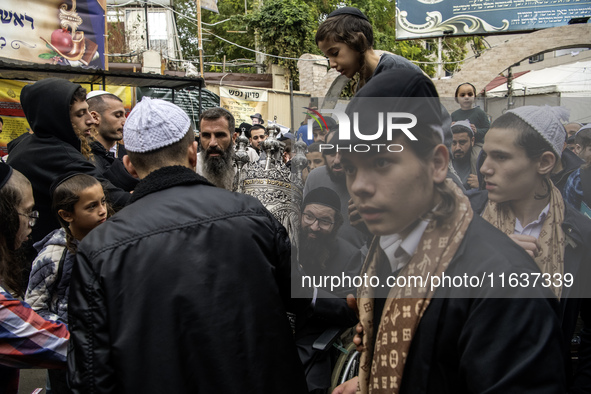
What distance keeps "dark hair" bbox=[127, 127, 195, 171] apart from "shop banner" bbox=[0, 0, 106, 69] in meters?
6.40

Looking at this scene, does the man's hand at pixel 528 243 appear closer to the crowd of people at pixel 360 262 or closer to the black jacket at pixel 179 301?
the crowd of people at pixel 360 262

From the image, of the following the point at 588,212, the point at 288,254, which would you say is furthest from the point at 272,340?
the point at 588,212

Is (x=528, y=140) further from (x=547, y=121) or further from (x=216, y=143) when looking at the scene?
(x=216, y=143)

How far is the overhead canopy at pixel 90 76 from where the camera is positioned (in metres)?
5.80

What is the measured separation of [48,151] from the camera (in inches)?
113

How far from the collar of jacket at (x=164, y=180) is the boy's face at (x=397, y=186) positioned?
657 mm

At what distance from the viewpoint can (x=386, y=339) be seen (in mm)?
1223

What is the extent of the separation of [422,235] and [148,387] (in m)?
0.93

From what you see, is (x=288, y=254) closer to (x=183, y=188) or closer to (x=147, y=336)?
(x=183, y=188)

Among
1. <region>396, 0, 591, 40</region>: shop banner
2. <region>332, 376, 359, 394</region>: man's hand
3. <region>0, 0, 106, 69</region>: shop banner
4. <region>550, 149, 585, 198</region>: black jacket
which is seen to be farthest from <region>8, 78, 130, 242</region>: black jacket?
<region>396, 0, 591, 40</region>: shop banner

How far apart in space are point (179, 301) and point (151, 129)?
1.94 ft

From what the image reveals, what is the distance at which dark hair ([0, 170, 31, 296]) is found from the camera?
198cm

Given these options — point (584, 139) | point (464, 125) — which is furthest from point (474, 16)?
point (464, 125)

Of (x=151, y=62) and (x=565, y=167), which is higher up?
(x=151, y=62)
